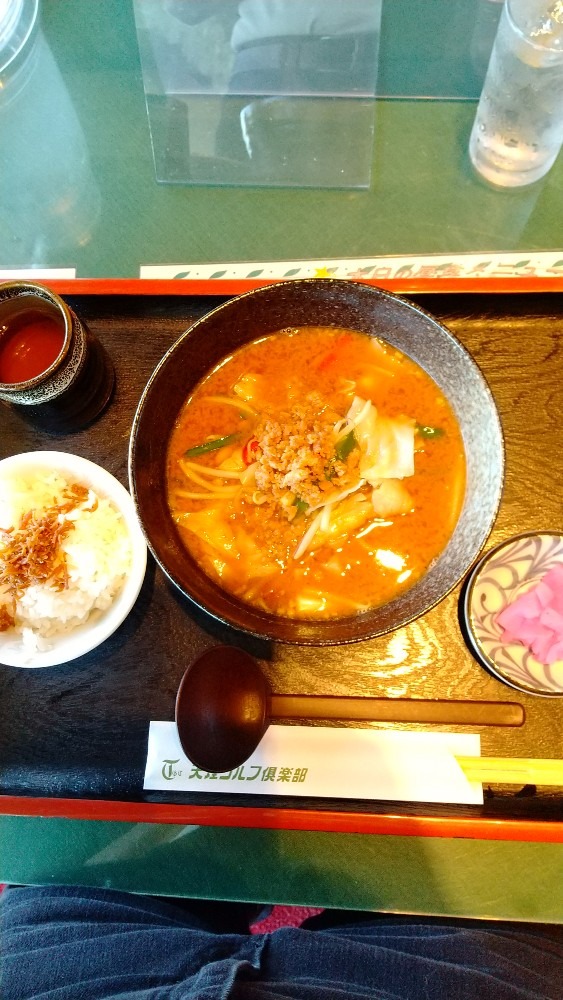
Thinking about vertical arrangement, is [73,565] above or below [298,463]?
below

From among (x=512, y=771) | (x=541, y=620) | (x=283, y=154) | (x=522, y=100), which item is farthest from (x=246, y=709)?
(x=522, y=100)

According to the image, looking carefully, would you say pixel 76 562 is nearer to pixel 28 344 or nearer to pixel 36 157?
pixel 28 344

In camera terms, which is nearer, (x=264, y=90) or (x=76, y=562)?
(x=76, y=562)

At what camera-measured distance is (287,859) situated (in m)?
1.96

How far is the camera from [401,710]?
1902 millimetres

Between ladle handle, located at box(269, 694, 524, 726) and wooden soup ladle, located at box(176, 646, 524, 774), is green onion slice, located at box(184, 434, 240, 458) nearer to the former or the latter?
wooden soup ladle, located at box(176, 646, 524, 774)

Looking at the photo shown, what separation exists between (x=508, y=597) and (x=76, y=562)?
1324 millimetres

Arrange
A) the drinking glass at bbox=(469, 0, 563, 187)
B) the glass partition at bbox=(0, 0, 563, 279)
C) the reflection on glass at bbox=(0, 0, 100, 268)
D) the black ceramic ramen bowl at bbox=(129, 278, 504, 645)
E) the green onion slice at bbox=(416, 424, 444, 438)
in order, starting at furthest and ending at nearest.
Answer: the reflection on glass at bbox=(0, 0, 100, 268) < the glass partition at bbox=(0, 0, 563, 279) < the drinking glass at bbox=(469, 0, 563, 187) < the green onion slice at bbox=(416, 424, 444, 438) < the black ceramic ramen bowl at bbox=(129, 278, 504, 645)

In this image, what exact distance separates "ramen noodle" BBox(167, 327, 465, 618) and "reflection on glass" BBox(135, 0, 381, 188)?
106 centimetres

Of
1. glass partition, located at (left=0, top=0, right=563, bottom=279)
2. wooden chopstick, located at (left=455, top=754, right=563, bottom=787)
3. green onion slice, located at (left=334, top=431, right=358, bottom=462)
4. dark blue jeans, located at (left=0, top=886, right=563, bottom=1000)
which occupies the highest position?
glass partition, located at (left=0, top=0, right=563, bottom=279)

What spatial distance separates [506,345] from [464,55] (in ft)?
4.64

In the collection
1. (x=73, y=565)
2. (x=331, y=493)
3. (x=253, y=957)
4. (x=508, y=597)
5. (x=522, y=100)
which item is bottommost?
(x=253, y=957)

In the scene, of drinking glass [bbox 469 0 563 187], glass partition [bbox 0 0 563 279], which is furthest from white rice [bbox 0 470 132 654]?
drinking glass [bbox 469 0 563 187]

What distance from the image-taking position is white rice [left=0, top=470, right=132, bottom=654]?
6.22ft
